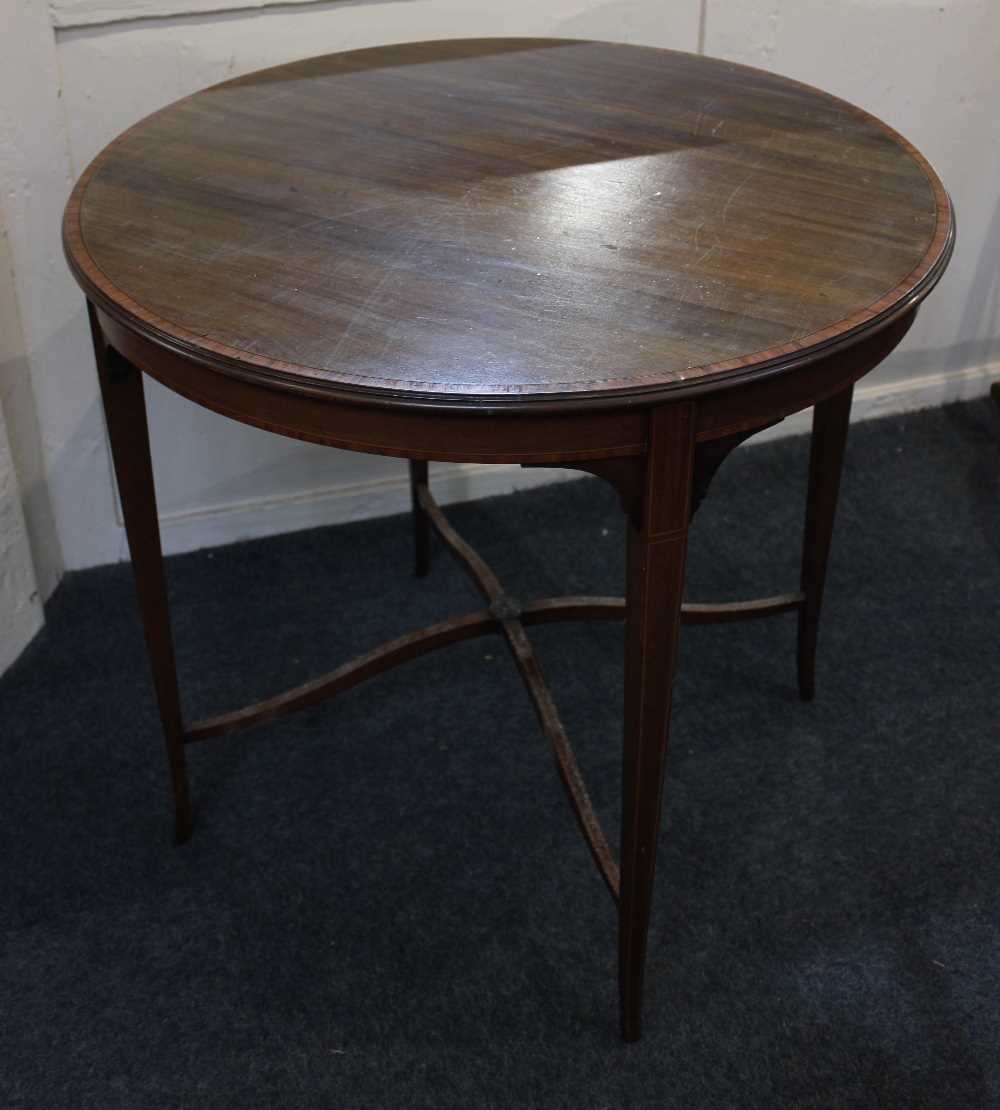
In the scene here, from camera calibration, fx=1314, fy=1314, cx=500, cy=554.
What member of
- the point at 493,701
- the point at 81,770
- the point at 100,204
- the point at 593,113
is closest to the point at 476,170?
the point at 593,113

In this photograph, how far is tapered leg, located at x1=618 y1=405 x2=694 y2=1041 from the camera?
102cm

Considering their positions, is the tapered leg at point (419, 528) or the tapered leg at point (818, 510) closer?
the tapered leg at point (818, 510)

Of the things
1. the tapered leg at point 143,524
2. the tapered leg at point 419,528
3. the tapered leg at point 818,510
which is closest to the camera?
the tapered leg at point 143,524

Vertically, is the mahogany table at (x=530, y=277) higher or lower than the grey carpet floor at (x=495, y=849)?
higher

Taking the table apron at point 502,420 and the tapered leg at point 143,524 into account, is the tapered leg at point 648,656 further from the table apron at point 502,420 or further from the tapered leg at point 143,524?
the tapered leg at point 143,524

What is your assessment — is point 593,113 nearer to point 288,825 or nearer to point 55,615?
point 288,825

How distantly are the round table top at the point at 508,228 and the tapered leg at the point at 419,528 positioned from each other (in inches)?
22.7

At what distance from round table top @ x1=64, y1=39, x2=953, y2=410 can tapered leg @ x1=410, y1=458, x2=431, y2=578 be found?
22.7 inches

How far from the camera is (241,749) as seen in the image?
1.78 m

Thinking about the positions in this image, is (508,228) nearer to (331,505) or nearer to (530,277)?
(530,277)

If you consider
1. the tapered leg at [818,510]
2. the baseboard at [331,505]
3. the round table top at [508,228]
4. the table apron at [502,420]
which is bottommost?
the baseboard at [331,505]

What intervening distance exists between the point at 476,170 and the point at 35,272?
2.67ft

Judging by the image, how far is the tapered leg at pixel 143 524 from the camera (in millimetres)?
1317

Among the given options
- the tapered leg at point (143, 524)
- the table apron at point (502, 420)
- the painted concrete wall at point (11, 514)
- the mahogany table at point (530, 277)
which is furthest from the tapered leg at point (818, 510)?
the painted concrete wall at point (11, 514)
